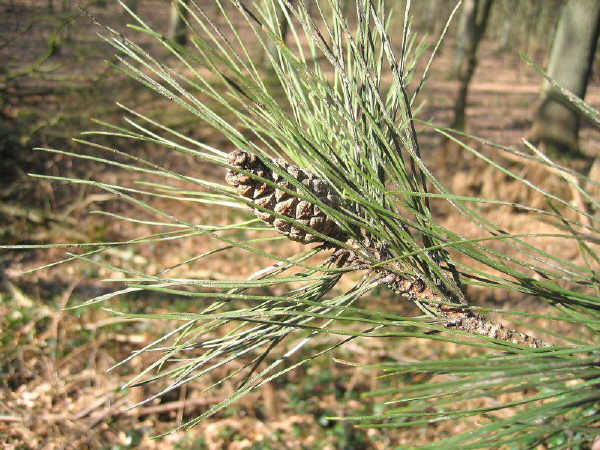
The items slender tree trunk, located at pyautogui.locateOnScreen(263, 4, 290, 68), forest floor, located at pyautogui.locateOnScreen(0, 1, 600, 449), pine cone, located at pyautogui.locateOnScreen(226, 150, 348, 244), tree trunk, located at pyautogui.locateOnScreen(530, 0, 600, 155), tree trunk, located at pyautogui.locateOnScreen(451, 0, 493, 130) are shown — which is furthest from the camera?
tree trunk, located at pyautogui.locateOnScreen(451, 0, 493, 130)

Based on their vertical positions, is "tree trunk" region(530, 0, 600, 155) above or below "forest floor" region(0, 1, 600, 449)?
above

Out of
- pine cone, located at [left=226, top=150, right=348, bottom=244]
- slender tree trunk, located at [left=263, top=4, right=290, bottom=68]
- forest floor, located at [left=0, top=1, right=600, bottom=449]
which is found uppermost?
slender tree trunk, located at [left=263, top=4, right=290, bottom=68]

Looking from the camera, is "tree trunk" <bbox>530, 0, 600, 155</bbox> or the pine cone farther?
"tree trunk" <bbox>530, 0, 600, 155</bbox>

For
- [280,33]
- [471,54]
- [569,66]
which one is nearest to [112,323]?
[280,33]

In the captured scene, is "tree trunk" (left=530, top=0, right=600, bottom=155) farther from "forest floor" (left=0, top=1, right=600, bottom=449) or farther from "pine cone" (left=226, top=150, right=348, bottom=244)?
"pine cone" (left=226, top=150, right=348, bottom=244)


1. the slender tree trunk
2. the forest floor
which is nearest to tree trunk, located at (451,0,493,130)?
the forest floor

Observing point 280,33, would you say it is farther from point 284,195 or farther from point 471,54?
point 471,54
